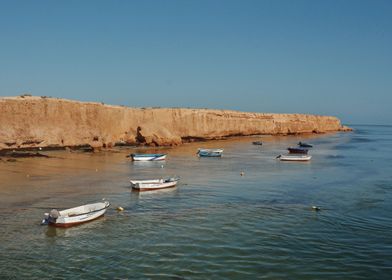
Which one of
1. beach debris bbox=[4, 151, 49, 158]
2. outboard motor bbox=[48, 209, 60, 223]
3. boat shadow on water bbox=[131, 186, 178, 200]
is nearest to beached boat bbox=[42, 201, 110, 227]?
outboard motor bbox=[48, 209, 60, 223]

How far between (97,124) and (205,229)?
4796 cm

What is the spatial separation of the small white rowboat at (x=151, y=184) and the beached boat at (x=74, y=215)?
678 centimetres

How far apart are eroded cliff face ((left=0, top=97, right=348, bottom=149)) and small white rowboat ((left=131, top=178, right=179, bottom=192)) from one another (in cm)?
2756

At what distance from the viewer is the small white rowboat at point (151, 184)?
2912cm

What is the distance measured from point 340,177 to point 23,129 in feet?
133

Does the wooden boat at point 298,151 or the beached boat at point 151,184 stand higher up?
the wooden boat at point 298,151

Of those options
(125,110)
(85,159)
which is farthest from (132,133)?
(85,159)

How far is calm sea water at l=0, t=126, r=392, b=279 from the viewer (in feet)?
48.9

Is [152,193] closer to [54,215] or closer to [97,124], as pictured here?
[54,215]

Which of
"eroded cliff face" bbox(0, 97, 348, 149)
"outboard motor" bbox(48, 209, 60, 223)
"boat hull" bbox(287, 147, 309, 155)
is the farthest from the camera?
"boat hull" bbox(287, 147, 309, 155)

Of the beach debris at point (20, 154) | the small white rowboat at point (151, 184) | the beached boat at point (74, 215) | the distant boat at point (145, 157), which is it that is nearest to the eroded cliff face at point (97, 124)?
the beach debris at point (20, 154)

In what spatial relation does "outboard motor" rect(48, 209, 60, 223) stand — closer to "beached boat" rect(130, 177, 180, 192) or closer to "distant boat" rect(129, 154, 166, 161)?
"beached boat" rect(130, 177, 180, 192)

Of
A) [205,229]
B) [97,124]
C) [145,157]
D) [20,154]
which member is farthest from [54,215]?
[97,124]

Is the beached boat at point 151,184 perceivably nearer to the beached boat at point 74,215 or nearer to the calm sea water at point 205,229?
the calm sea water at point 205,229
